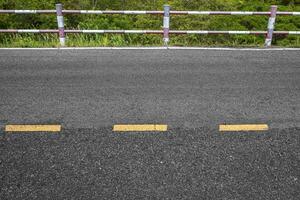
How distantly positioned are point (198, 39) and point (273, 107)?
766cm

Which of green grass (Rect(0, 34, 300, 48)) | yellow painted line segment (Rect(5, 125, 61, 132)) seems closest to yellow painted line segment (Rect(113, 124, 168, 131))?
yellow painted line segment (Rect(5, 125, 61, 132))

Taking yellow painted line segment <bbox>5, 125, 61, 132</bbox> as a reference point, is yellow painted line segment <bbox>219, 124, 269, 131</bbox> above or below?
below

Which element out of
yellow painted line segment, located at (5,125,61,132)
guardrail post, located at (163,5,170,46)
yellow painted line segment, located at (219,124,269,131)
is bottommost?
yellow painted line segment, located at (219,124,269,131)

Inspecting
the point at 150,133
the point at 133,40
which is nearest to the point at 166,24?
the point at 133,40

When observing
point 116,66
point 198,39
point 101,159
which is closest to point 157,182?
point 101,159

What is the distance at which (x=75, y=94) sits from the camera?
5.79m

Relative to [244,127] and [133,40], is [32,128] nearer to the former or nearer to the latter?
[244,127]

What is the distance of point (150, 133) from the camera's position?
4.55m

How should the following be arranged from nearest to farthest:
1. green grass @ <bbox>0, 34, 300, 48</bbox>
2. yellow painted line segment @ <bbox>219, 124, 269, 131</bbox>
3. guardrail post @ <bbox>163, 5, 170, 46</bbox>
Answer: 1. yellow painted line segment @ <bbox>219, 124, 269, 131</bbox>
2. guardrail post @ <bbox>163, 5, 170, 46</bbox>
3. green grass @ <bbox>0, 34, 300, 48</bbox>

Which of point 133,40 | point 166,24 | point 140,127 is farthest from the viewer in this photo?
point 133,40

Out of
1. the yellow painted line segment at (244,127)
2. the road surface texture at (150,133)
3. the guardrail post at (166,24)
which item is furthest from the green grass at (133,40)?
the yellow painted line segment at (244,127)

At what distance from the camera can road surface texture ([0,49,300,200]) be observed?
359 cm

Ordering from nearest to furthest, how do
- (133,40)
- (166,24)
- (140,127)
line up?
1. (140,127)
2. (166,24)
3. (133,40)

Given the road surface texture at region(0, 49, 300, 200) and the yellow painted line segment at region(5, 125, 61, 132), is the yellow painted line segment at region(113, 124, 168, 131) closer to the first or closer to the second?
the road surface texture at region(0, 49, 300, 200)
